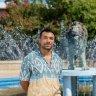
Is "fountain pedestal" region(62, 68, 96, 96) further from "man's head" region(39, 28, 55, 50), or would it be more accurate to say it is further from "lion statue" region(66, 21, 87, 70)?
"man's head" region(39, 28, 55, 50)

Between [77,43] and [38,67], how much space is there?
2621 mm

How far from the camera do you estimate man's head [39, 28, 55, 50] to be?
11.5 ft

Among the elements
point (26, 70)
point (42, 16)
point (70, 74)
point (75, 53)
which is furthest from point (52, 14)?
point (26, 70)

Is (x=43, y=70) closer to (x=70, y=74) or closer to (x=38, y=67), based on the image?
(x=38, y=67)

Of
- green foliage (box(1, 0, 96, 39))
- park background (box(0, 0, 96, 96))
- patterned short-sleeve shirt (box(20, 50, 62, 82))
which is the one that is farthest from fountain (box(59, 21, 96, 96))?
green foliage (box(1, 0, 96, 39))

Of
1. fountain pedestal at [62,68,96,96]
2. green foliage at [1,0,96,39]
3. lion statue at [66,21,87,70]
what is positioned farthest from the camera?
green foliage at [1,0,96,39]

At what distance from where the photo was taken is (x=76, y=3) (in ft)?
57.6

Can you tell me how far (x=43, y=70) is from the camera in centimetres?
350

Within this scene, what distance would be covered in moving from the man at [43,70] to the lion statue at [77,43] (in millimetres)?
2476

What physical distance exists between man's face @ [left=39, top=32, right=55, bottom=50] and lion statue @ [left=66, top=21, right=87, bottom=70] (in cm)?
250

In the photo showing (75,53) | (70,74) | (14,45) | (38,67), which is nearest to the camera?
(38,67)

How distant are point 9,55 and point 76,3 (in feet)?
12.1

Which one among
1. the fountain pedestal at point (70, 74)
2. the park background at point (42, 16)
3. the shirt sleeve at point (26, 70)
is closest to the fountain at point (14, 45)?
the park background at point (42, 16)

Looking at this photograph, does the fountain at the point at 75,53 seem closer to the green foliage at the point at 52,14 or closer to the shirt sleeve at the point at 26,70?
the shirt sleeve at the point at 26,70
